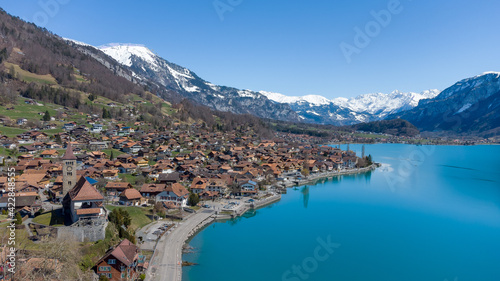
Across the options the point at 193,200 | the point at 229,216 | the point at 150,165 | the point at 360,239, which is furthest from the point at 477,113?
the point at 193,200

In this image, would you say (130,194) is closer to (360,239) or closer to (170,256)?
(170,256)

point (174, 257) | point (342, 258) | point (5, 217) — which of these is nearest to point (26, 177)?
point (5, 217)

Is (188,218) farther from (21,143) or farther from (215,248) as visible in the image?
(21,143)

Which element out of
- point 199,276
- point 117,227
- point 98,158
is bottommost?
point 199,276

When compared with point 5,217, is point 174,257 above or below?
below

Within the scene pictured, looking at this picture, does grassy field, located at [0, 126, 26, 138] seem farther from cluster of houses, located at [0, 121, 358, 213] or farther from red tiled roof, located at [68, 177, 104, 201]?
red tiled roof, located at [68, 177, 104, 201]

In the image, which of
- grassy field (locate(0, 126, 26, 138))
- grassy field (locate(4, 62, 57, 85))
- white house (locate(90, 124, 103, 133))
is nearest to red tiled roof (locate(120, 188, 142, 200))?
grassy field (locate(0, 126, 26, 138))
